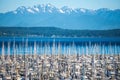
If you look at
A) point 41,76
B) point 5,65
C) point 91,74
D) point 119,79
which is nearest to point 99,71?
point 91,74

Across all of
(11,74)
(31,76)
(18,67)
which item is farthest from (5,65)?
(31,76)

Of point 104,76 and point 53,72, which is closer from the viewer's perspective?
point 104,76

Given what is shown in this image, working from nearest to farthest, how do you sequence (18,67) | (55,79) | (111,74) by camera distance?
(55,79) < (111,74) < (18,67)

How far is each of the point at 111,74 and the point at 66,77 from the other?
203 inches

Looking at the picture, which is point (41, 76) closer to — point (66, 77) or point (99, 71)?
point (66, 77)

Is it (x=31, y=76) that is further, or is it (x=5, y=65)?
(x=5, y=65)

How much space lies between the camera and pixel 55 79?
3422 centimetres

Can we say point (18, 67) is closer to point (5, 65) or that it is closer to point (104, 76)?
point (5, 65)

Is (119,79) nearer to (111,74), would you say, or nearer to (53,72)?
(111,74)

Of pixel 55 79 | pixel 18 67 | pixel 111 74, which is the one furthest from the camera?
pixel 18 67

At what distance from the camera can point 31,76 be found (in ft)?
115

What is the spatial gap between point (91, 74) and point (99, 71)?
1.75 m

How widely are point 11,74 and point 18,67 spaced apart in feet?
16.6

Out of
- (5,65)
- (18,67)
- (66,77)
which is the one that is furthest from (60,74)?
(5,65)
